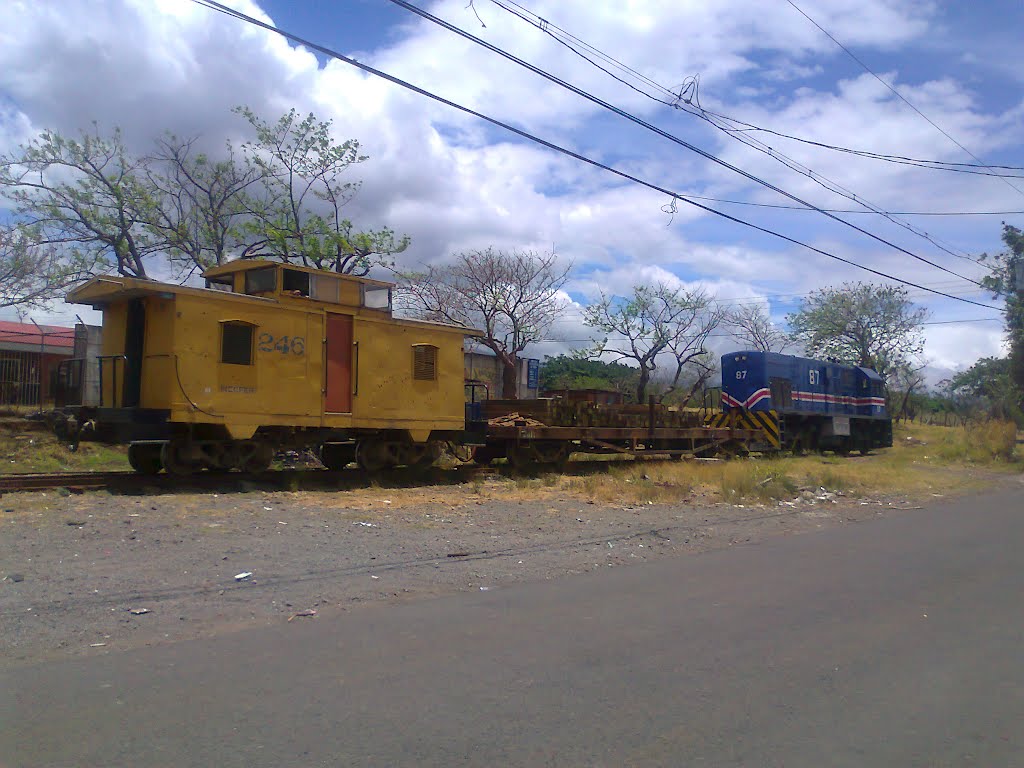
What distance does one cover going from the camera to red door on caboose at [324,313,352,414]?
47.2 ft

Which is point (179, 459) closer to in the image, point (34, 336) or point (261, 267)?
point (261, 267)

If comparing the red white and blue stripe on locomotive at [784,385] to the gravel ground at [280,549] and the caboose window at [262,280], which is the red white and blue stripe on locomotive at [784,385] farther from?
the caboose window at [262,280]

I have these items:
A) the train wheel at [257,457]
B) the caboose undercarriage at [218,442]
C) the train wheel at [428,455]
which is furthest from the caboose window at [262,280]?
the train wheel at [428,455]

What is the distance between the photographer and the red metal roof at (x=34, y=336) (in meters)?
30.8

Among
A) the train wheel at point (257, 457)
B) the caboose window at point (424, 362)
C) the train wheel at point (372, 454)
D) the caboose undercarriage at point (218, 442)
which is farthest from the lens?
the caboose window at point (424, 362)

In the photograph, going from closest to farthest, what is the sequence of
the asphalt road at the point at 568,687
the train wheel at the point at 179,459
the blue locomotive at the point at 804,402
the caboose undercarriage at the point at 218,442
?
1. the asphalt road at the point at 568,687
2. the caboose undercarriage at the point at 218,442
3. the train wheel at the point at 179,459
4. the blue locomotive at the point at 804,402

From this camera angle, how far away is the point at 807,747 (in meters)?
4.21

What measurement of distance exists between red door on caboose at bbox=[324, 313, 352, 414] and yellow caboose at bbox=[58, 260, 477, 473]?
2 cm

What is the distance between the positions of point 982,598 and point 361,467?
1074 cm

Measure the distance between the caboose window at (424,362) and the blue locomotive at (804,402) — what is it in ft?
38.6

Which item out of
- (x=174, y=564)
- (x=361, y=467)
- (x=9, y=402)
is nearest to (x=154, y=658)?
(x=174, y=564)

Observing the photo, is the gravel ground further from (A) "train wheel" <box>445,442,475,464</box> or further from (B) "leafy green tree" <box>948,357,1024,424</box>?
(B) "leafy green tree" <box>948,357,1024,424</box>

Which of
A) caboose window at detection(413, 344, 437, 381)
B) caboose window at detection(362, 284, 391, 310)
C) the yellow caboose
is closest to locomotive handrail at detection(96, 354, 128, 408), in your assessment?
the yellow caboose

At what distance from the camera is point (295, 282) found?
14148mm
